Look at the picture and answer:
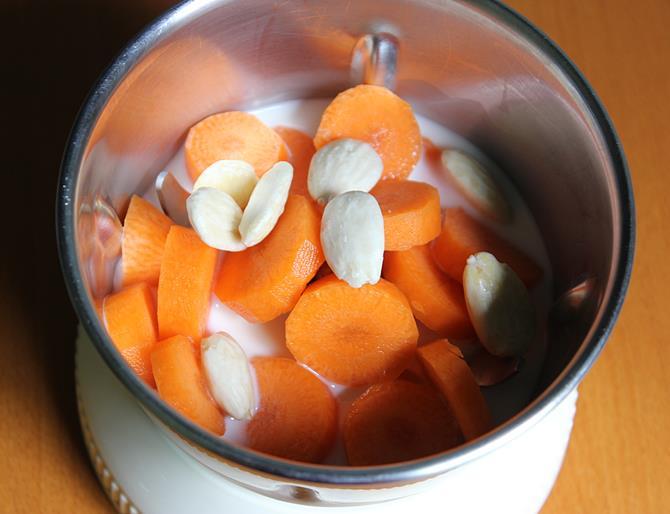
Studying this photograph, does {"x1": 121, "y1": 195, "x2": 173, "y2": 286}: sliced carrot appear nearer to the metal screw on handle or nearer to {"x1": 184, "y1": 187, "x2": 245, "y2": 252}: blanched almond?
{"x1": 184, "y1": 187, "x2": 245, "y2": 252}: blanched almond

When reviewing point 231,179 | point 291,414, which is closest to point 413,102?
point 231,179

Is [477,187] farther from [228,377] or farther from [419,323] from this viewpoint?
[228,377]

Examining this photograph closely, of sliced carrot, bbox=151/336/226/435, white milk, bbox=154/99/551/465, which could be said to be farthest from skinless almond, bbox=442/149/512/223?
sliced carrot, bbox=151/336/226/435

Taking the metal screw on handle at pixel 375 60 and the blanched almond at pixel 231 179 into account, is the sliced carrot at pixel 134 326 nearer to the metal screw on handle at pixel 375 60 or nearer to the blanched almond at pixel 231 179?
Result: the blanched almond at pixel 231 179

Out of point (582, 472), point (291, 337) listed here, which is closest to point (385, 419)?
point (291, 337)

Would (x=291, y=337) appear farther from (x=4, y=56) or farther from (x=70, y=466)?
(x=4, y=56)

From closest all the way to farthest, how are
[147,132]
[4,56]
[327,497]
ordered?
[327,497] < [147,132] < [4,56]
